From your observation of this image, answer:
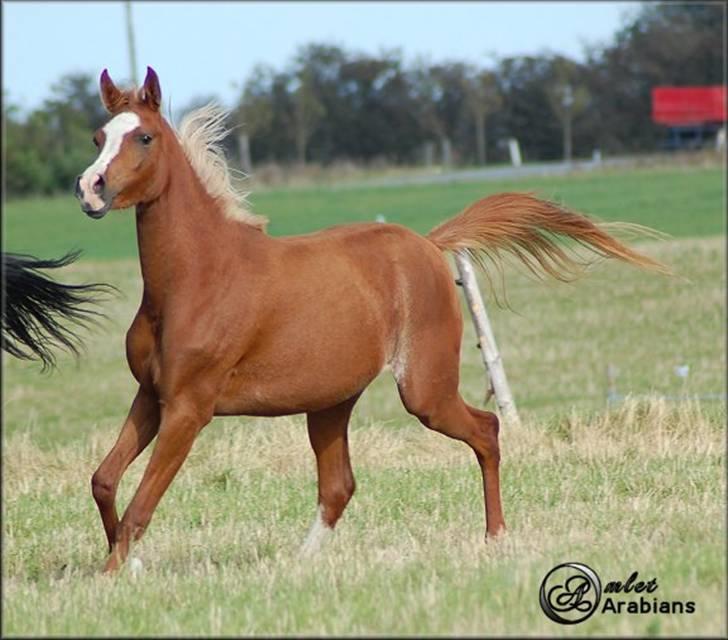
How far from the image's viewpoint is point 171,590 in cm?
580

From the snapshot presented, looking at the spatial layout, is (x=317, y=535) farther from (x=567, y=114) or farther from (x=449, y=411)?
(x=567, y=114)

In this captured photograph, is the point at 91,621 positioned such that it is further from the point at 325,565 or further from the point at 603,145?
the point at 603,145

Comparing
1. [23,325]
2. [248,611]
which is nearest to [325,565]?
[248,611]

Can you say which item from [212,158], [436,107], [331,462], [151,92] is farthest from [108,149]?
[436,107]

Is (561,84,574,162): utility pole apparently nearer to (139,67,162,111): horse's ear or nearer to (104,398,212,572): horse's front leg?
(139,67,162,111): horse's ear

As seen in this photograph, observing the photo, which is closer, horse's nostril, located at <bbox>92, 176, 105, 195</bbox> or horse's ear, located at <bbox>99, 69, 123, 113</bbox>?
horse's nostril, located at <bbox>92, 176, 105, 195</bbox>

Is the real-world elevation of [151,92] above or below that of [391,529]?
above

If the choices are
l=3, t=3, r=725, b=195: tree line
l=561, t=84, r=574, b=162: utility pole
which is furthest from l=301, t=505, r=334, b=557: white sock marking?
l=561, t=84, r=574, b=162: utility pole

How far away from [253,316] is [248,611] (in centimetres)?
189

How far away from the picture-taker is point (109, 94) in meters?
6.69

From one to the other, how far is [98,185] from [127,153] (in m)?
0.25

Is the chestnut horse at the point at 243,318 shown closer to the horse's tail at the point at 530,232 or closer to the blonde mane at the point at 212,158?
the blonde mane at the point at 212,158

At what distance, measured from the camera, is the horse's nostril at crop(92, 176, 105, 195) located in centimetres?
622

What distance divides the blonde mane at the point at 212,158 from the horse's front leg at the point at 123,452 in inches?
39.2
